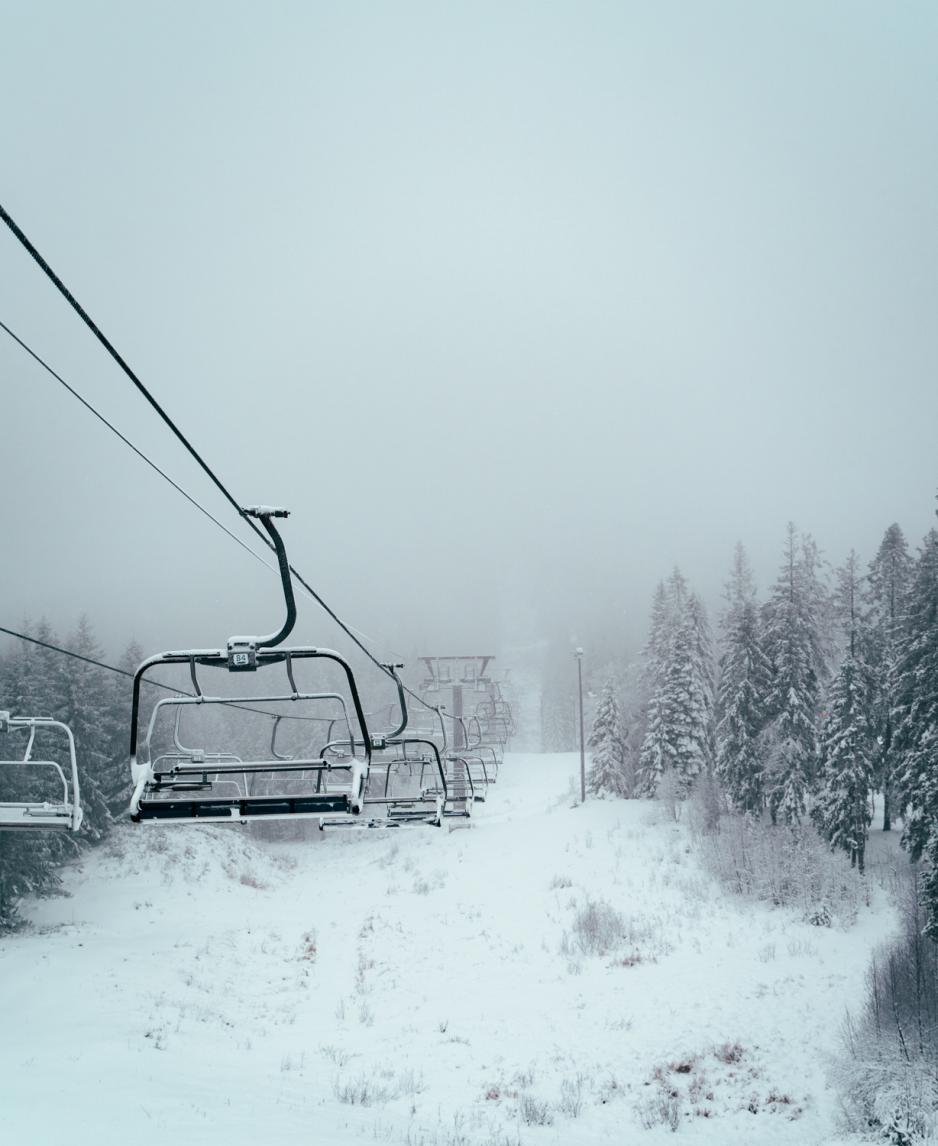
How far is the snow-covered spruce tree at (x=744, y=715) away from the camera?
116 ft

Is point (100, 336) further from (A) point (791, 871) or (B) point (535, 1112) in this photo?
(A) point (791, 871)

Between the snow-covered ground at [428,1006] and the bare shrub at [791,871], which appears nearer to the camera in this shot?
the snow-covered ground at [428,1006]

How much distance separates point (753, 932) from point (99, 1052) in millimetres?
19388

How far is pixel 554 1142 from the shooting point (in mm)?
12984

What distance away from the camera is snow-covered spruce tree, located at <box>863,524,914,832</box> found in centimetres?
3409

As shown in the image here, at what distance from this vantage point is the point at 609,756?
4719cm

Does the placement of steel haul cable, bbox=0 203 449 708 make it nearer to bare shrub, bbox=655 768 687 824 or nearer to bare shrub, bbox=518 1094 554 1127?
bare shrub, bbox=518 1094 554 1127

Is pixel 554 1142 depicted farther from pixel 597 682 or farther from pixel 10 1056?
pixel 597 682

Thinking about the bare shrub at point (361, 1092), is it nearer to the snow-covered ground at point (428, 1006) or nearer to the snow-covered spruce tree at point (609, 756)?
the snow-covered ground at point (428, 1006)

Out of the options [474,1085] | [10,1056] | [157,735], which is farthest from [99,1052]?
[157,735]

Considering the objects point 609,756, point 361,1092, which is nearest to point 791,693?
point 609,756

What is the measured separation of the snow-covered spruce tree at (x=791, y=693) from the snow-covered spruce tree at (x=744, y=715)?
529mm

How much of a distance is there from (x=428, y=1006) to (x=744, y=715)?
73.1 ft

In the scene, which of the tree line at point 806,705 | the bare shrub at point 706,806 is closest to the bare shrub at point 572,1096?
the tree line at point 806,705
